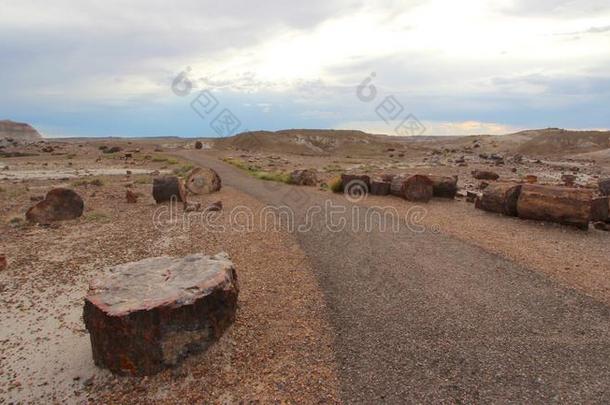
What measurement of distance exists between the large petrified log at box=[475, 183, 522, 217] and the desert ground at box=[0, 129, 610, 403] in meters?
0.58

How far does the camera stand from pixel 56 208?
40.5ft

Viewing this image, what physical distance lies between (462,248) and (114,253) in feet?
24.3

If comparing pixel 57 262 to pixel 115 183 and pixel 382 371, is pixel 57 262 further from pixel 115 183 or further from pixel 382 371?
pixel 115 183

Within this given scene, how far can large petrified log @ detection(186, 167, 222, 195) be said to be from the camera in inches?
731

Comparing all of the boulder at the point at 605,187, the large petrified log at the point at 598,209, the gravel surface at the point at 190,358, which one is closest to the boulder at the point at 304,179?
the gravel surface at the point at 190,358

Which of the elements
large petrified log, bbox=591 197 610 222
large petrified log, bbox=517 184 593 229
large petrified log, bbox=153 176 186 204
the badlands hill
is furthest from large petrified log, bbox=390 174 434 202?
the badlands hill

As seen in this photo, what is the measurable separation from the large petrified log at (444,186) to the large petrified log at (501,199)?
84.9 inches

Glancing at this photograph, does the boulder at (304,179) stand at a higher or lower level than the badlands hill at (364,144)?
lower

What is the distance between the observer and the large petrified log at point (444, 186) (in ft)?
51.2

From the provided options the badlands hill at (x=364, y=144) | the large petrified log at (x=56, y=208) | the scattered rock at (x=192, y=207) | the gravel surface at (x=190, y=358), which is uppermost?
the badlands hill at (x=364, y=144)

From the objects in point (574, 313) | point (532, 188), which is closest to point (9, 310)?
point (574, 313)

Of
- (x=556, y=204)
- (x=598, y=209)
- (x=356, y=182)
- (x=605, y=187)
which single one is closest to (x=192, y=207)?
(x=356, y=182)

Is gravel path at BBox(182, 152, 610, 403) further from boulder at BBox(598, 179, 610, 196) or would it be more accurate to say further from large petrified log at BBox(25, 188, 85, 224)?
boulder at BBox(598, 179, 610, 196)

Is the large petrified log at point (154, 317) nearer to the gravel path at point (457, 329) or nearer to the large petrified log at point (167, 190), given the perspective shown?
the gravel path at point (457, 329)
